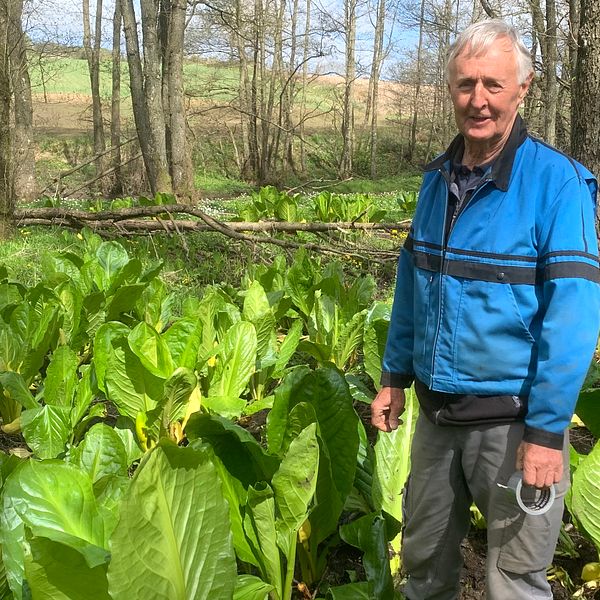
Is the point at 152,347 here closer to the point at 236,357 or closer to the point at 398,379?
the point at 236,357

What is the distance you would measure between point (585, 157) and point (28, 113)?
12815 millimetres

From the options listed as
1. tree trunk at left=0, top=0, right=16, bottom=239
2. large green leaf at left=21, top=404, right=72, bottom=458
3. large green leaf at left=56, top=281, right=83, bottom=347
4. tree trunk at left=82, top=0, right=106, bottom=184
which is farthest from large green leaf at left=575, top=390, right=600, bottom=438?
tree trunk at left=82, top=0, right=106, bottom=184

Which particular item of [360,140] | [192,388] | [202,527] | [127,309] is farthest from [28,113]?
[360,140]

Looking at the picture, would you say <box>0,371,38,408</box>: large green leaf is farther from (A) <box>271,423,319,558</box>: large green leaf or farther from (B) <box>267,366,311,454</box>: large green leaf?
(A) <box>271,423,319,558</box>: large green leaf

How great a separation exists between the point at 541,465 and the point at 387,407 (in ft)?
2.07

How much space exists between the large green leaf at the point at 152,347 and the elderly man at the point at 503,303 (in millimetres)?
1295

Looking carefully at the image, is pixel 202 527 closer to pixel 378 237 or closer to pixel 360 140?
pixel 378 237

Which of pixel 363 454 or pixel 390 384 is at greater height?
pixel 390 384

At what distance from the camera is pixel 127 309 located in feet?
12.5

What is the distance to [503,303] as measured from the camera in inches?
62.1

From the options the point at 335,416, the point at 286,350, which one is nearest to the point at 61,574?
the point at 335,416

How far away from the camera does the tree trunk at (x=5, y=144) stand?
6.09m

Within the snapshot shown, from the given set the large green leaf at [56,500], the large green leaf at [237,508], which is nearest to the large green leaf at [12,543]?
the large green leaf at [56,500]

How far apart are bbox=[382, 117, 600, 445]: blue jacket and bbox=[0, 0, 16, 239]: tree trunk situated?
537 cm
